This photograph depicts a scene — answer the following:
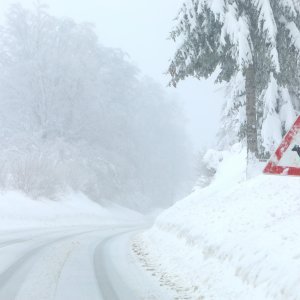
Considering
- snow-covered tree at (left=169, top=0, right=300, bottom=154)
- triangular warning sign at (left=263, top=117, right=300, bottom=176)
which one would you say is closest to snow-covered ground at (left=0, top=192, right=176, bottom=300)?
triangular warning sign at (left=263, top=117, right=300, bottom=176)

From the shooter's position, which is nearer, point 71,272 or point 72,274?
point 72,274

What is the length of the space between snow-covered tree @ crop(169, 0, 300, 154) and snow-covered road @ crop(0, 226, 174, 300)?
19.8ft

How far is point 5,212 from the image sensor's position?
89.0 ft

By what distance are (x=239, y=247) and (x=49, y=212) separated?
2503 centimetres

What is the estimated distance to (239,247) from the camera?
8.61m

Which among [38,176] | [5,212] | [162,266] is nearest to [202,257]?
[162,266]

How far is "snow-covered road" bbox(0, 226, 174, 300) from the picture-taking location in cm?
821

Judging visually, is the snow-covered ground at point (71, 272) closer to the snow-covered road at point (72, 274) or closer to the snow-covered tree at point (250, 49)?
the snow-covered road at point (72, 274)

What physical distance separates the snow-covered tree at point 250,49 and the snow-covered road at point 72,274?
6023mm

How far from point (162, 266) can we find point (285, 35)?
28.5 feet

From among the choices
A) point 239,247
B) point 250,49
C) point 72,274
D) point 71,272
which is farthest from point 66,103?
point 239,247

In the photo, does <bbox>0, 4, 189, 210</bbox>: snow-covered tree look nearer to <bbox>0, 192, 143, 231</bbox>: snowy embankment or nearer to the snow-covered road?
<bbox>0, 192, 143, 231</bbox>: snowy embankment

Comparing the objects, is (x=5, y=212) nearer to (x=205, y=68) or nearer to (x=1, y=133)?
(x=205, y=68)

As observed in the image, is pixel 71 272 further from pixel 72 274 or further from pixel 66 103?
pixel 66 103
